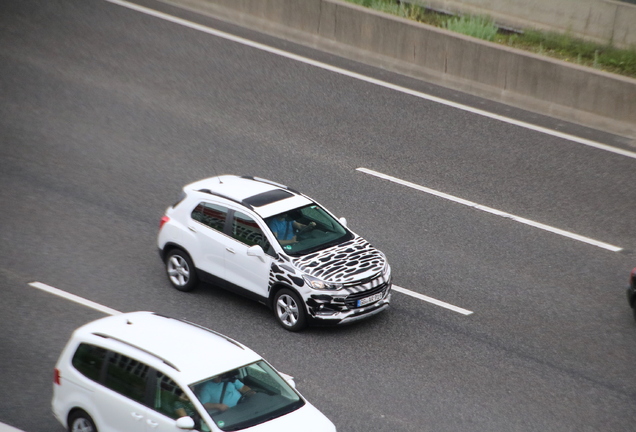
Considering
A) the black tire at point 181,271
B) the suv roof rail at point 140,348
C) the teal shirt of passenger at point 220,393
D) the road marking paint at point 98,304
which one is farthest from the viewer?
the black tire at point 181,271

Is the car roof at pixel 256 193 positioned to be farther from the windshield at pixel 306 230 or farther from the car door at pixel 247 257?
the car door at pixel 247 257

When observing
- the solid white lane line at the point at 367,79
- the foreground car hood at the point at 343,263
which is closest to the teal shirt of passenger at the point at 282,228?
the foreground car hood at the point at 343,263

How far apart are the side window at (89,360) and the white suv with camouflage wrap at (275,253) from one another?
3.58 m

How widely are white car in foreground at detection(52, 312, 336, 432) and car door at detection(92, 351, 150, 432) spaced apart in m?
0.01

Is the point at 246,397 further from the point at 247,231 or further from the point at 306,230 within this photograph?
the point at 306,230

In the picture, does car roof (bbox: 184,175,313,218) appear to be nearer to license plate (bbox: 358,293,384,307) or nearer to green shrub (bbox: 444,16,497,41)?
license plate (bbox: 358,293,384,307)

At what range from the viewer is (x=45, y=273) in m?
14.6

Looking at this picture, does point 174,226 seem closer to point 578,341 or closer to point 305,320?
point 305,320

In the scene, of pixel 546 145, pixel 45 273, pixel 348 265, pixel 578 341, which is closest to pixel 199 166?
pixel 45 273

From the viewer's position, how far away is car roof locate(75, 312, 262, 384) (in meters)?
9.78

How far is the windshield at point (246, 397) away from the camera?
9.52 meters

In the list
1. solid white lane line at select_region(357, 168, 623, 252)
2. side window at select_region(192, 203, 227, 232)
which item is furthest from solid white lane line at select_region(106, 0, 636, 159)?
side window at select_region(192, 203, 227, 232)

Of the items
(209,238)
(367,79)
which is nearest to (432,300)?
(209,238)

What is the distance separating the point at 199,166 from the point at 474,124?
537cm
